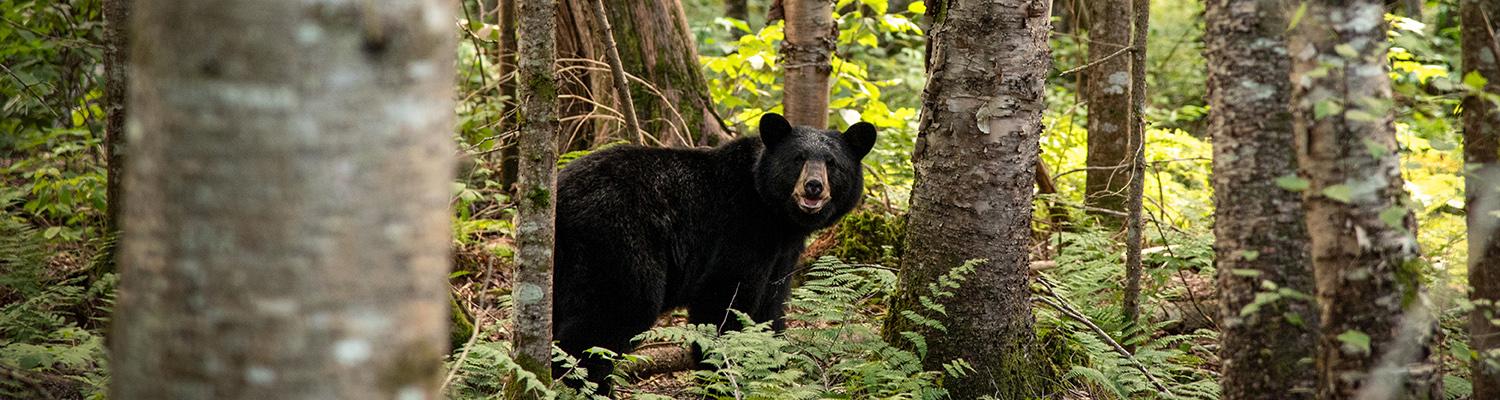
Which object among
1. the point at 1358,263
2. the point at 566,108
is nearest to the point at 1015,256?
the point at 1358,263

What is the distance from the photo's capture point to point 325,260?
66.1 inches

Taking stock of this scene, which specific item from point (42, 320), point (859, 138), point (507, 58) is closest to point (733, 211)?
point (859, 138)

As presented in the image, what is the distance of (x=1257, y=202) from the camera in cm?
342

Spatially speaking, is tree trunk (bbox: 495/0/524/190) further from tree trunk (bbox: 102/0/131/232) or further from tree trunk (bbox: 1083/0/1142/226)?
tree trunk (bbox: 1083/0/1142/226)

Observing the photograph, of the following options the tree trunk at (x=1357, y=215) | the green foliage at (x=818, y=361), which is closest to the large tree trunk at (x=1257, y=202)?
the tree trunk at (x=1357, y=215)

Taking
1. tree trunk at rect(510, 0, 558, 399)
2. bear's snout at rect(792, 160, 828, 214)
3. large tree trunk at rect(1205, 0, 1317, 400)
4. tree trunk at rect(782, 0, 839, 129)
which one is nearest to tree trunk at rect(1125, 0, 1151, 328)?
bear's snout at rect(792, 160, 828, 214)

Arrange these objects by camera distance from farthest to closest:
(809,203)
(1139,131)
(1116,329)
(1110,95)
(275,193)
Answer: (1110,95) → (809,203) → (1116,329) → (1139,131) → (275,193)

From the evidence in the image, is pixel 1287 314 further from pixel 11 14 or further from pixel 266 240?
pixel 11 14

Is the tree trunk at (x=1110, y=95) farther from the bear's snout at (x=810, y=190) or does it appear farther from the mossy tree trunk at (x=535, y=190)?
the mossy tree trunk at (x=535, y=190)

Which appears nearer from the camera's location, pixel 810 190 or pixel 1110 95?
pixel 810 190

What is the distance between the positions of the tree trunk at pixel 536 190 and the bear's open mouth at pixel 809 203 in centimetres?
237

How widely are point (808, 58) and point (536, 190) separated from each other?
4246 millimetres

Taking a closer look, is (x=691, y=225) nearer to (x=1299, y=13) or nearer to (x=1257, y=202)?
(x=1257, y=202)

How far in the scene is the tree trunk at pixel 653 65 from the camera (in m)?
8.99
